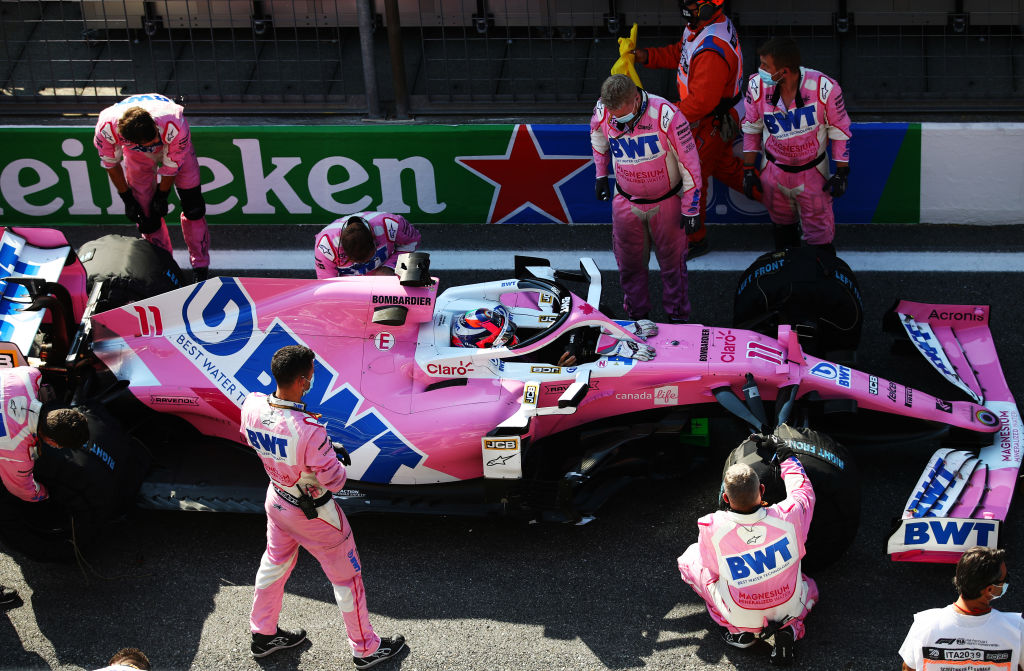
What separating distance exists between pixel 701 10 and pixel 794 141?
1.31 metres

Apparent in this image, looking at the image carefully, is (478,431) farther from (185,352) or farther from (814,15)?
(814,15)

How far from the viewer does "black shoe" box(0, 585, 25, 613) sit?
6.14m

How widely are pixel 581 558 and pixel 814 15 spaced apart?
20.1ft

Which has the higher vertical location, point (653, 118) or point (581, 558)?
point (653, 118)

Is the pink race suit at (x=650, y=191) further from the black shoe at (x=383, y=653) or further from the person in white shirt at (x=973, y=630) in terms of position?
the person in white shirt at (x=973, y=630)

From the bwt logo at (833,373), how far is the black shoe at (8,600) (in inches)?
181

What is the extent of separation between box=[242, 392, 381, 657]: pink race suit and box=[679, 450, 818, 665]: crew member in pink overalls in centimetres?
167

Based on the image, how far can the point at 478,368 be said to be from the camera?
6.54 meters

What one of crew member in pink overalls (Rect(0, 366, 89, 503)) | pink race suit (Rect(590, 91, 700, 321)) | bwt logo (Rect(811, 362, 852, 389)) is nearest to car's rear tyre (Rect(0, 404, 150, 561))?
crew member in pink overalls (Rect(0, 366, 89, 503))

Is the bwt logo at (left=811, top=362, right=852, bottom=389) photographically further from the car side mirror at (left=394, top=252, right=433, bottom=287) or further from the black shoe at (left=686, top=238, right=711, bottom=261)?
the black shoe at (left=686, top=238, right=711, bottom=261)

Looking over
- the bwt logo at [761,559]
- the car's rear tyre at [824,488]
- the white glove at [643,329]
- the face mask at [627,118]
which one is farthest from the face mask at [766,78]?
the bwt logo at [761,559]

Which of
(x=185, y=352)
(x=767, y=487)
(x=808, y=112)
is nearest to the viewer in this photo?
(x=767, y=487)

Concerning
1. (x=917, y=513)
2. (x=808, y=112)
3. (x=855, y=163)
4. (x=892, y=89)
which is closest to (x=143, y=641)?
(x=917, y=513)

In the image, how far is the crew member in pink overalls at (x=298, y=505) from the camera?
5.21 meters
